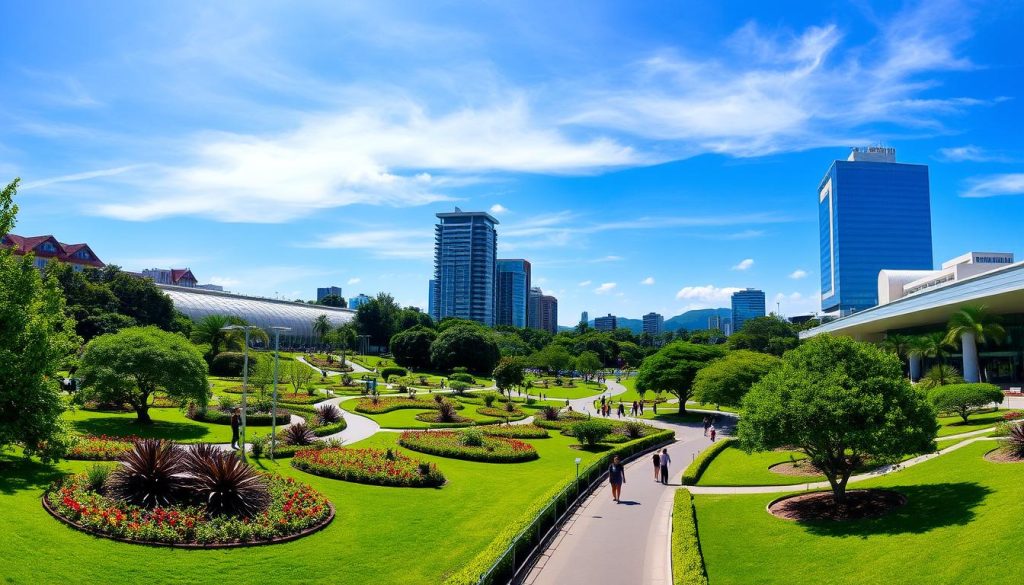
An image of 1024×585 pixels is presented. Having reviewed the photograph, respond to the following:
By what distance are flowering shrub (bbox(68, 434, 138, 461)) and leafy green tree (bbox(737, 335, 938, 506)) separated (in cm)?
2119

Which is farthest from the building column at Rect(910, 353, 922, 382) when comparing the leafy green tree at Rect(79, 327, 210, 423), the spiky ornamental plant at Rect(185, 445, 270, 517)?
the spiky ornamental plant at Rect(185, 445, 270, 517)

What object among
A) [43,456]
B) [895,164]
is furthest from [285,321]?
[895,164]

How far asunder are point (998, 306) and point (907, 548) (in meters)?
46.7

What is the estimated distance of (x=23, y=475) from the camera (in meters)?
18.5

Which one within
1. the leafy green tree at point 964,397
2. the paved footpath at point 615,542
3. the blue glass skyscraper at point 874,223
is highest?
the blue glass skyscraper at point 874,223

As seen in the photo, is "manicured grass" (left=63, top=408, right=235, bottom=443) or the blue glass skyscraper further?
the blue glass skyscraper

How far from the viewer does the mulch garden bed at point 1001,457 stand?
20516 mm

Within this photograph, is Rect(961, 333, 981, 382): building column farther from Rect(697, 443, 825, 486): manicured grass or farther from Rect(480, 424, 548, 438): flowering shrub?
Rect(480, 424, 548, 438): flowering shrub

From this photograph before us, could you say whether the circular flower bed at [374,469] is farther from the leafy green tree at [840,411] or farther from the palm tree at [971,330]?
the palm tree at [971,330]

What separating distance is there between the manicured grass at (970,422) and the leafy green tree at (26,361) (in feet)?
119

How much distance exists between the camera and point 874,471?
25.2m

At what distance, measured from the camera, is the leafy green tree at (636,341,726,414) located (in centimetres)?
5125

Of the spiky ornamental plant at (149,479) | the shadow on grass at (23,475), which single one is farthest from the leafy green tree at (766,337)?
the shadow on grass at (23,475)

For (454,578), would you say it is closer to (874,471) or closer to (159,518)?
(159,518)
